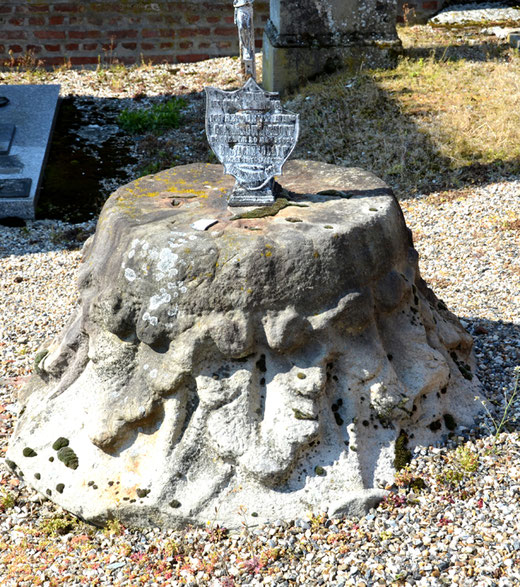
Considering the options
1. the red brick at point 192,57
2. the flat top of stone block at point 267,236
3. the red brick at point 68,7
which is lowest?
the flat top of stone block at point 267,236

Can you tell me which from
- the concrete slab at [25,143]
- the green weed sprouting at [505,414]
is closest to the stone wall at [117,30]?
the concrete slab at [25,143]

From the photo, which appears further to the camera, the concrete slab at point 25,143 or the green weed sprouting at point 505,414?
the concrete slab at point 25,143

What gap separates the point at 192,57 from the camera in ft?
41.1

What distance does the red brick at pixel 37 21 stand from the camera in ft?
39.2

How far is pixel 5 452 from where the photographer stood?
4164 millimetres

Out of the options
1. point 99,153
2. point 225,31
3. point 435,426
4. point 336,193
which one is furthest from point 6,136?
point 435,426

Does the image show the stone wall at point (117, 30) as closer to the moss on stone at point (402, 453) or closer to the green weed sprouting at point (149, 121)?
the green weed sprouting at point (149, 121)

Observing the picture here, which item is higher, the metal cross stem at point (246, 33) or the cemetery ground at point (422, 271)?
the metal cross stem at point (246, 33)

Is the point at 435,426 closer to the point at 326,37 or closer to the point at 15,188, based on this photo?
the point at 15,188

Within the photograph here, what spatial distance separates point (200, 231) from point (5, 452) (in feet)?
5.88

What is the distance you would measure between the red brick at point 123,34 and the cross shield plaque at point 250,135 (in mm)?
9193

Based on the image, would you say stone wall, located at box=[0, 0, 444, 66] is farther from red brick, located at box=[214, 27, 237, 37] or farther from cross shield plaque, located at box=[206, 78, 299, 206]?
cross shield plaque, located at box=[206, 78, 299, 206]

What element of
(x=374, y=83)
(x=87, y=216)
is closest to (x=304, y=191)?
(x=87, y=216)

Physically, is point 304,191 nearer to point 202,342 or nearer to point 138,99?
point 202,342
